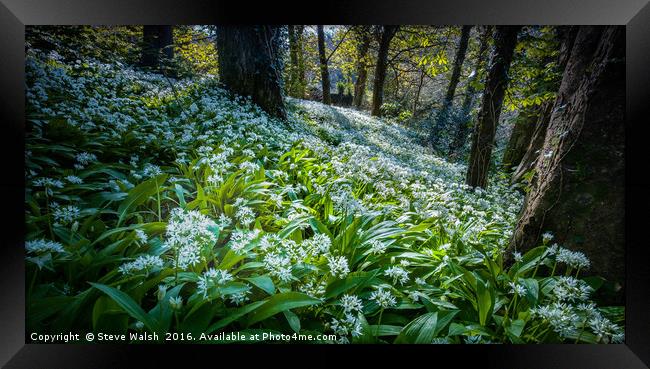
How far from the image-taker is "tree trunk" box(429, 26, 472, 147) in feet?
6.88

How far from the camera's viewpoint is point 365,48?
7.07ft

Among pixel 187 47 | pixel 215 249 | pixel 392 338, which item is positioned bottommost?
pixel 392 338

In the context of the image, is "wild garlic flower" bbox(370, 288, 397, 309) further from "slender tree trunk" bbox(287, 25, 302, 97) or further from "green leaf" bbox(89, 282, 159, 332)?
"slender tree trunk" bbox(287, 25, 302, 97)

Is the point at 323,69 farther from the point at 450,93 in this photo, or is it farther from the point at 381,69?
the point at 450,93

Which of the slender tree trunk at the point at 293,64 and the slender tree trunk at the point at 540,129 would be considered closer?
the slender tree trunk at the point at 540,129

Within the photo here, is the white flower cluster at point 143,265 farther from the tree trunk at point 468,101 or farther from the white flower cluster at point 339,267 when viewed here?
the tree trunk at point 468,101

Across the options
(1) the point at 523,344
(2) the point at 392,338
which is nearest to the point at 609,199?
(1) the point at 523,344

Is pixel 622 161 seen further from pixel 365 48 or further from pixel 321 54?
pixel 321 54

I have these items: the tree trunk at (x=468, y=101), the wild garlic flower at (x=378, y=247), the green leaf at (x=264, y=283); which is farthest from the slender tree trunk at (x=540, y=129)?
the green leaf at (x=264, y=283)

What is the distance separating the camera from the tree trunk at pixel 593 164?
1.73m

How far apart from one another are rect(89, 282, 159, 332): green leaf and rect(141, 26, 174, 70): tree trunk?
1400mm

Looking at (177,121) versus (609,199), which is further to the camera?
(177,121)

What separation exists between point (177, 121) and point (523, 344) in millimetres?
2309

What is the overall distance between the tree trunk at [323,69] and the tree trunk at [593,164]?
136 centimetres
